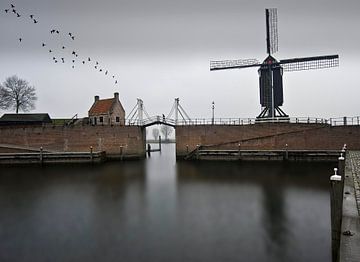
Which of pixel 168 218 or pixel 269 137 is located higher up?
pixel 269 137

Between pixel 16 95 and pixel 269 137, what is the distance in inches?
1225

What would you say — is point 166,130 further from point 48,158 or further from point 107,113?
point 48,158

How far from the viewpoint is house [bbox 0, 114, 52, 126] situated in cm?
2841

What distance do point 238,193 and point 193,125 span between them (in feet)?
44.1

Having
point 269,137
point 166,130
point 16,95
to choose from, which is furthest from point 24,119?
point 166,130

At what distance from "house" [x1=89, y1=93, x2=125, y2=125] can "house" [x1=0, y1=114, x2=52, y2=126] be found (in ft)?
17.1

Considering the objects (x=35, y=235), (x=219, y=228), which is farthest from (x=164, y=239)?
(x=35, y=235)

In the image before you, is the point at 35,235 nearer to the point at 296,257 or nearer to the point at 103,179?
the point at 296,257

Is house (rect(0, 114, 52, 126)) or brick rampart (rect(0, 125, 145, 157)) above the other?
house (rect(0, 114, 52, 126))

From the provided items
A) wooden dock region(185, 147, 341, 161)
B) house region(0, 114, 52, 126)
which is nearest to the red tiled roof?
A: house region(0, 114, 52, 126)

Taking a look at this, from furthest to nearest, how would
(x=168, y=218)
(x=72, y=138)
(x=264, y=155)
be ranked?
(x=72, y=138) → (x=264, y=155) → (x=168, y=218)

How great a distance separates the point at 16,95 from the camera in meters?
33.5

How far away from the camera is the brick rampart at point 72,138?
2400 centimetres

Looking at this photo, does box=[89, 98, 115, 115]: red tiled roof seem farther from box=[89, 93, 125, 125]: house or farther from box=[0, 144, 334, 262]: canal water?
box=[0, 144, 334, 262]: canal water
